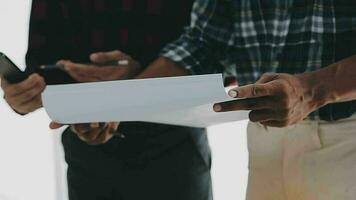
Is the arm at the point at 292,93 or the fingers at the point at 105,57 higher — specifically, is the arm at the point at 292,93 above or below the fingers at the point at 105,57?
above

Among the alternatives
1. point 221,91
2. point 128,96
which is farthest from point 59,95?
point 221,91

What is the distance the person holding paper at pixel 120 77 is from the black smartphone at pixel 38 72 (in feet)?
0.10

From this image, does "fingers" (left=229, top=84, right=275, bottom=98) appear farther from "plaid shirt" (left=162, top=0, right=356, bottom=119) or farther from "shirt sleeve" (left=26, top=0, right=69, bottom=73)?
"shirt sleeve" (left=26, top=0, right=69, bottom=73)

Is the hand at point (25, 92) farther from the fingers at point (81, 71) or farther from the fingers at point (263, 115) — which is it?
the fingers at point (263, 115)

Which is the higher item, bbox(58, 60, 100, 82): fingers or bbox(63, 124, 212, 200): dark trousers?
bbox(58, 60, 100, 82): fingers

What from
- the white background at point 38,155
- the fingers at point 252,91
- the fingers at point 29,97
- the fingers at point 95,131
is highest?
Result: the fingers at point 252,91

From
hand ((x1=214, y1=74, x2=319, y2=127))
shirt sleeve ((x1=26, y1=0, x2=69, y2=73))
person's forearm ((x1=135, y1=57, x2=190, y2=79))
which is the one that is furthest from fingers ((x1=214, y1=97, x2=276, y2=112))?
shirt sleeve ((x1=26, y1=0, x2=69, y2=73))

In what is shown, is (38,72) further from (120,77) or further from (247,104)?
(247,104)

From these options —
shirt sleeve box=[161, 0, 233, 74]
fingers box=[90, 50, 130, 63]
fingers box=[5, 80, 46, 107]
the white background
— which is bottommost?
the white background

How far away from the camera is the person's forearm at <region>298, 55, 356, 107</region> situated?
2.65 ft

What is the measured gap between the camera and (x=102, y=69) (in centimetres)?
113

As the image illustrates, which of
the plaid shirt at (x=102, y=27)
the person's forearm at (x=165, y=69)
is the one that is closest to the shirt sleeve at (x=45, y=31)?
the plaid shirt at (x=102, y=27)

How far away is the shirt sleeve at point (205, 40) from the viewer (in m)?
1.04

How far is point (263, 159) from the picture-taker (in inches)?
39.7
